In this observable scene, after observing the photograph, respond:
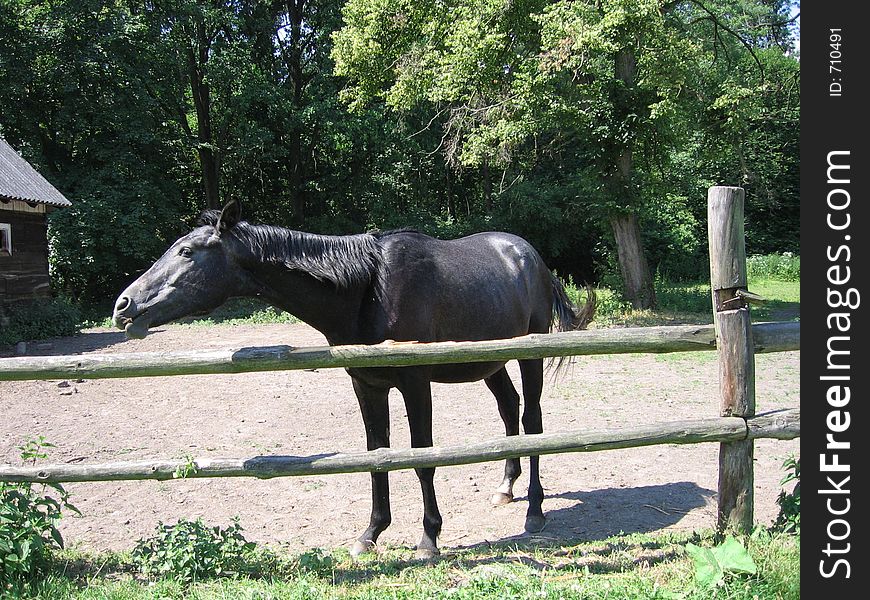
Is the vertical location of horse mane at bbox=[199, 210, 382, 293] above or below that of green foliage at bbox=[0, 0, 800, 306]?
below

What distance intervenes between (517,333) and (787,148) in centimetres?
2974

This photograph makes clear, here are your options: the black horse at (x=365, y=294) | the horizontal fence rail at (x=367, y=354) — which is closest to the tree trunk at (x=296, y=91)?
the black horse at (x=365, y=294)

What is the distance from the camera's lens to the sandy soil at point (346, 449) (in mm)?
4605

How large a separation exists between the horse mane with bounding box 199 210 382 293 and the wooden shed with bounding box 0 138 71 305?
12.8 metres

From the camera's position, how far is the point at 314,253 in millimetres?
4008

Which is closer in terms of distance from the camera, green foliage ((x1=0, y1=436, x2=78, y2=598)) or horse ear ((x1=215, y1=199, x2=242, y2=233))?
green foliage ((x1=0, y1=436, x2=78, y2=598))

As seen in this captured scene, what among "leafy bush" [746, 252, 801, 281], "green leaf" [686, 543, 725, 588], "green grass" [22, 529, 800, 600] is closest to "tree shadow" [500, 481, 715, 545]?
"green grass" [22, 529, 800, 600]

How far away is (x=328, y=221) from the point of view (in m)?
25.1

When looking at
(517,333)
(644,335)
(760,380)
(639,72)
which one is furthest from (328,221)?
(644,335)

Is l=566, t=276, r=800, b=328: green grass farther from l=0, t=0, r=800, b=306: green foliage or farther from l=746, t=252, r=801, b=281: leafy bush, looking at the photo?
l=746, t=252, r=801, b=281: leafy bush

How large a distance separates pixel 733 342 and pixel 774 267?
25.6m

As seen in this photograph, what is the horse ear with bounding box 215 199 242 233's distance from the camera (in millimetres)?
3742

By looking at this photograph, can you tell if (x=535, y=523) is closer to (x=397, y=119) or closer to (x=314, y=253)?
(x=314, y=253)

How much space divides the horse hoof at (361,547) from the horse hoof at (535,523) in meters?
1.13
